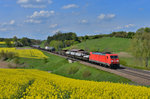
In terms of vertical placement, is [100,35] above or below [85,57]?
above

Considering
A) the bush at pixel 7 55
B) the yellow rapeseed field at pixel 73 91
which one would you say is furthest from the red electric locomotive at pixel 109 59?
the bush at pixel 7 55

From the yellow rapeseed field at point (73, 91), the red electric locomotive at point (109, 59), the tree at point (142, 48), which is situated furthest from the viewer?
the tree at point (142, 48)

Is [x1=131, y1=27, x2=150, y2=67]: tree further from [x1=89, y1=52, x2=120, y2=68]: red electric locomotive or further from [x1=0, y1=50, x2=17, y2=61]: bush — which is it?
[x1=0, y1=50, x2=17, y2=61]: bush

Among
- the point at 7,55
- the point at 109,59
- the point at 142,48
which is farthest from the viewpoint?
the point at 7,55

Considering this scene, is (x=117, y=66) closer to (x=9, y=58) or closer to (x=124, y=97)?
(x=124, y=97)

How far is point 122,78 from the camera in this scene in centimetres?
2828

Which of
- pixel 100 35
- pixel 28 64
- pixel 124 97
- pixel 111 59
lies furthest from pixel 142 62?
pixel 100 35

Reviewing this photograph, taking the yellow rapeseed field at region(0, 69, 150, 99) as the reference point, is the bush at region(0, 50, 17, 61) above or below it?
below

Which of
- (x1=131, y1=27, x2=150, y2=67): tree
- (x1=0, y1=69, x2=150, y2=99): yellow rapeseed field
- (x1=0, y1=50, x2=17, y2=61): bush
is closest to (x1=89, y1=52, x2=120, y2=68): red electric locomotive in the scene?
(x1=131, y1=27, x2=150, y2=67): tree

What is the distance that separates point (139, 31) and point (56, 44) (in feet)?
271

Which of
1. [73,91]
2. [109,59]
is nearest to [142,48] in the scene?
[109,59]

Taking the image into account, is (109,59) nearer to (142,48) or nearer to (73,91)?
(142,48)

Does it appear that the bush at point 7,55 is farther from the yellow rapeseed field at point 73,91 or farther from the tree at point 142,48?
the yellow rapeseed field at point 73,91

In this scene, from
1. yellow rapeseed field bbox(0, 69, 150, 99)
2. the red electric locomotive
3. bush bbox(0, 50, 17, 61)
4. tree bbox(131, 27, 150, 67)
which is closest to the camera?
yellow rapeseed field bbox(0, 69, 150, 99)
